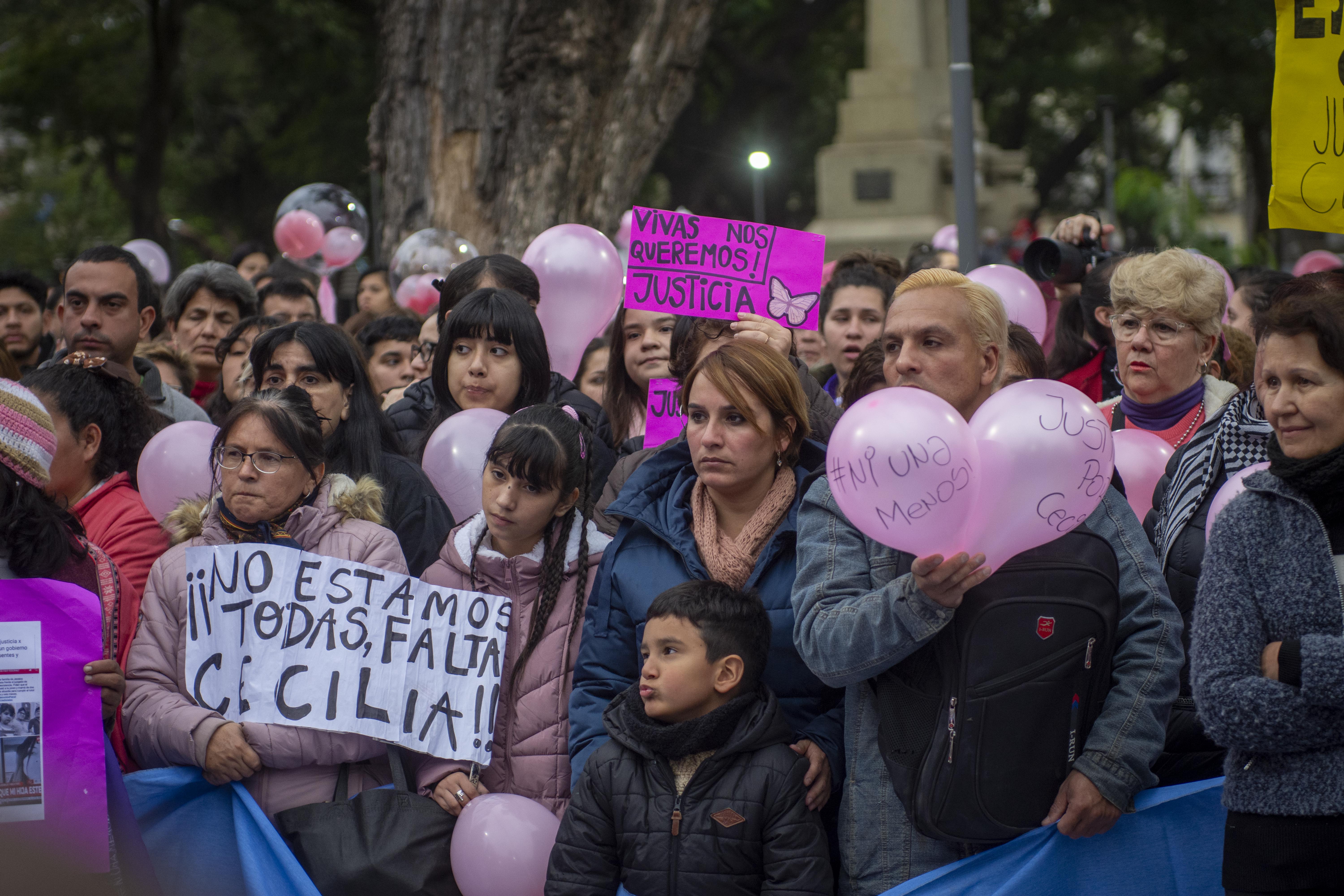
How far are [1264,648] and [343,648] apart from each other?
85.5 inches

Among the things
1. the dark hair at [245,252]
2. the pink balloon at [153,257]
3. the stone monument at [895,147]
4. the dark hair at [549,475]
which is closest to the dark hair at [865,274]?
the dark hair at [549,475]

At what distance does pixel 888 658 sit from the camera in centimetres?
282

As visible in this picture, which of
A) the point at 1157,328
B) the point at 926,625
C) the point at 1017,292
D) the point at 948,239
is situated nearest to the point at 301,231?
the point at 1017,292

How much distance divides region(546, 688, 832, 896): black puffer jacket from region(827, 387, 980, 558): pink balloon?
635mm

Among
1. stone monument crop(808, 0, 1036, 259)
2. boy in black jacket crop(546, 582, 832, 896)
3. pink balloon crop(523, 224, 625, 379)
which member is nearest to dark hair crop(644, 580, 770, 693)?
boy in black jacket crop(546, 582, 832, 896)

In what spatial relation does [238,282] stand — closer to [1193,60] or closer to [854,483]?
[854,483]

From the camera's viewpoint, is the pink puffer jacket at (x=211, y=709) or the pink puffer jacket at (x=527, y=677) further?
the pink puffer jacket at (x=527, y=677)

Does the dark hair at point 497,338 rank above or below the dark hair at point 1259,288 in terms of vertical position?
below

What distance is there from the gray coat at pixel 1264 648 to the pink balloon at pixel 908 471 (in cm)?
53

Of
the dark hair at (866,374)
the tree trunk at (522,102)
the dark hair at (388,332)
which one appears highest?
the tree trunk at (522,102)

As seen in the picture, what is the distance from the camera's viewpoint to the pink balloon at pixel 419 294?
7355mm

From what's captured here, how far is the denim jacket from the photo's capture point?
286 centimetres

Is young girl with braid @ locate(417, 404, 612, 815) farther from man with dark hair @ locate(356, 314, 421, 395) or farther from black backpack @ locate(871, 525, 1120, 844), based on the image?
man with dark hair @ locate(356, 314, 421, 395)

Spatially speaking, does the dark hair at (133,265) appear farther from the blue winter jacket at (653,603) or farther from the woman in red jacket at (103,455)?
the blue winter jacket at (653,603)
